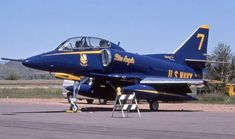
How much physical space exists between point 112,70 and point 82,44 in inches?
78.6

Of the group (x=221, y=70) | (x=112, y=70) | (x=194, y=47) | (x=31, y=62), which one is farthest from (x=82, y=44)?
(x=221, y=70)

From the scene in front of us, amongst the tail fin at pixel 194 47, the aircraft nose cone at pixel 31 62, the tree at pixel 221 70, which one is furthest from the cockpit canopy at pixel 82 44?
the tree at pixel 221 70

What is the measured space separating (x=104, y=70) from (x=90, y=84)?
8.52ft

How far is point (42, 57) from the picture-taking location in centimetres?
2553

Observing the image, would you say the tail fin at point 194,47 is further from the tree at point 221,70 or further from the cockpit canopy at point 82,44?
the tree at point 221,70

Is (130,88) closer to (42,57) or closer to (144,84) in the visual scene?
(144,84)

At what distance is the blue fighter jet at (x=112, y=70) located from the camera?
26219 millimetres

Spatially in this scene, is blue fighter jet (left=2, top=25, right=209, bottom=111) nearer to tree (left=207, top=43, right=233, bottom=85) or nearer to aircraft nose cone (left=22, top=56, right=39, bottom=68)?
aircraft nose cone (left=22, top=56, right=39, bottom=68)

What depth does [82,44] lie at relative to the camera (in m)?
27.1

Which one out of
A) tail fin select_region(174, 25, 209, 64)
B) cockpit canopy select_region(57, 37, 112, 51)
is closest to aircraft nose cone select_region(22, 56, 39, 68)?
cockpit canopy select_region(57, 37, 112, 51)

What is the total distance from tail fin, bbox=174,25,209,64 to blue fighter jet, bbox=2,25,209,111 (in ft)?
3.01

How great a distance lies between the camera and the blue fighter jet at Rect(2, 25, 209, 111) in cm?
2622

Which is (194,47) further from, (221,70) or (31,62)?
(221,70)

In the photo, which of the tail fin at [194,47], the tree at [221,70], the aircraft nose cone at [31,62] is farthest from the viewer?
the tree at [221,70]
